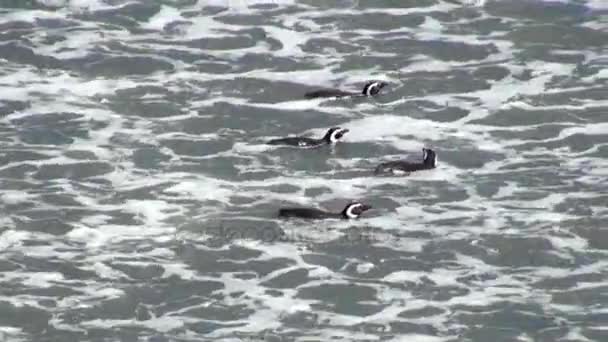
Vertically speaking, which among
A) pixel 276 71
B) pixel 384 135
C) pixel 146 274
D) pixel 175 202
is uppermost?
pixel 276 71

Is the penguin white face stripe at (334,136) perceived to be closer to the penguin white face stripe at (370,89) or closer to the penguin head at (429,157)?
the penguin head at (429,157)

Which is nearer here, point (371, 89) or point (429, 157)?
point (429, 157)

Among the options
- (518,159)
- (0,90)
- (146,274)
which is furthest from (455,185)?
(0,90)

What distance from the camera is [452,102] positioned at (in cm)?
2241

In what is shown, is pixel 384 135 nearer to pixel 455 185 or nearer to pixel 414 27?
pixel 455 185

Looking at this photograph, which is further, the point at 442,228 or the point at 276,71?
the point at 276,71

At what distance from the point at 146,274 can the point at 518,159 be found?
5.00 m

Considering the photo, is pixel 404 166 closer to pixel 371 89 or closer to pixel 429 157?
pixel 429 157

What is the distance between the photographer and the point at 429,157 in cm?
2047

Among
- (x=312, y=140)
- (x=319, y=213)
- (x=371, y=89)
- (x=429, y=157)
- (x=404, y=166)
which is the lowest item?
(x=319, y=213)

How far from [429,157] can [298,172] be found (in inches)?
58.4

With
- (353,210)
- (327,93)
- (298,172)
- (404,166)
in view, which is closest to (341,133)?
(298,172)

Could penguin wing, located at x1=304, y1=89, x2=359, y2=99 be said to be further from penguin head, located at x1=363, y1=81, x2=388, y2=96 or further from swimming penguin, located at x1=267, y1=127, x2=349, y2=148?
swimming penguin, located at x1=267, y1=127, x2=349, y2=148

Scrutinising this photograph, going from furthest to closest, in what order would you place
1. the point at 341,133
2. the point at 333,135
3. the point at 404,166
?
1. the point at 341,133
2. the point at 333,135
3. the point at 404,166
